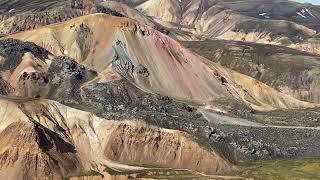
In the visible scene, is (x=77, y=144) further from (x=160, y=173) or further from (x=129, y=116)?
(x=160, y=173)

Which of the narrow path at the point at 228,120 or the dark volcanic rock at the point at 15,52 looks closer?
the narrow path at the point at 228,120

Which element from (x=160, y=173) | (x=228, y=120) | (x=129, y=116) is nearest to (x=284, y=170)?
(x=160, y=173)

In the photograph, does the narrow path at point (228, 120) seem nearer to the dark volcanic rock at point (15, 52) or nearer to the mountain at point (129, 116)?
the mountain at point (129, 116)

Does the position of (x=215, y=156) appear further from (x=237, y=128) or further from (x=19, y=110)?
(x=19, y=110)

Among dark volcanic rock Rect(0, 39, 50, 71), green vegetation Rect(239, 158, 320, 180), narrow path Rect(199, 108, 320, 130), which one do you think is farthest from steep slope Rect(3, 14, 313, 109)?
green vegetation Rect(239, 158, 320, 180)

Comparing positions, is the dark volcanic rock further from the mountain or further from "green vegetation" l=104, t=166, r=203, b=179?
"green vegetation" l=104, t=166, r=203, b=179

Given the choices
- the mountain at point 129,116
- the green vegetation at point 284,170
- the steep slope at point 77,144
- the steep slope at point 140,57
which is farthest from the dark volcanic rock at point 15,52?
the green vegetation at point 284,170

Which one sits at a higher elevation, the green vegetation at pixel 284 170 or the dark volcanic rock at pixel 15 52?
the dark volcanic rock at pixel 15 52
